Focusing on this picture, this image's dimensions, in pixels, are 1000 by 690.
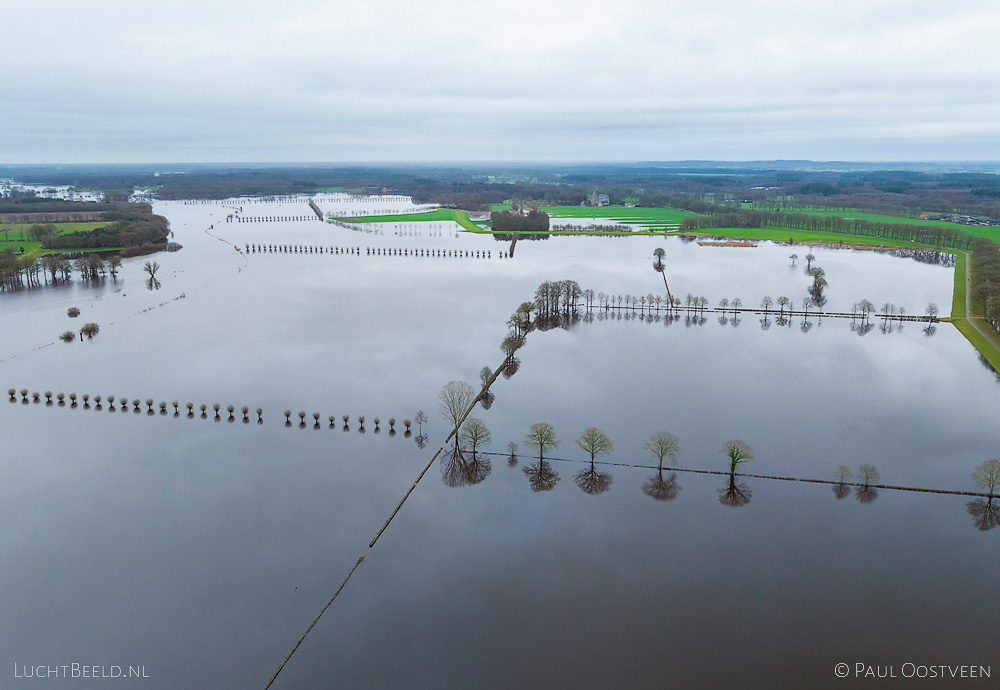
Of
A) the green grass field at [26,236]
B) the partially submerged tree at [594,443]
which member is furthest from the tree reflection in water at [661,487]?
the green grass field at [26,236]

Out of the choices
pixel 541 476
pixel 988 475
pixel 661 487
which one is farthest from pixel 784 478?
pixel 541 476

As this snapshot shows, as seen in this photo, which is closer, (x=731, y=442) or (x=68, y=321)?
(x=731, y=442)

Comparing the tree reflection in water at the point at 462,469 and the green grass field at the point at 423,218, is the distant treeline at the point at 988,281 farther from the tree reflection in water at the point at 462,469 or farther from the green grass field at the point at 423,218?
Answer: the green grass field at the point at 423,218

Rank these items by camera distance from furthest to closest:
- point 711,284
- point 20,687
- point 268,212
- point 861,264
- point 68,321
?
1. point 268,212
2. point 861,264
3. point 711,284
4. point 68,321
5. point 20,687

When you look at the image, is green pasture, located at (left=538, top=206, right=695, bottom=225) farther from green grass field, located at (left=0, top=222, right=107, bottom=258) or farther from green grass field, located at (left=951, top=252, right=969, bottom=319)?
green grass field, located at (left=0, top=222, right=107, bottom=258)

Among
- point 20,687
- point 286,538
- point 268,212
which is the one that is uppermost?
point 268,212

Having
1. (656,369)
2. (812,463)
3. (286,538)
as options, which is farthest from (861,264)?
(286,538)

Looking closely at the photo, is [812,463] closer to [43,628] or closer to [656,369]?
[656,369]
